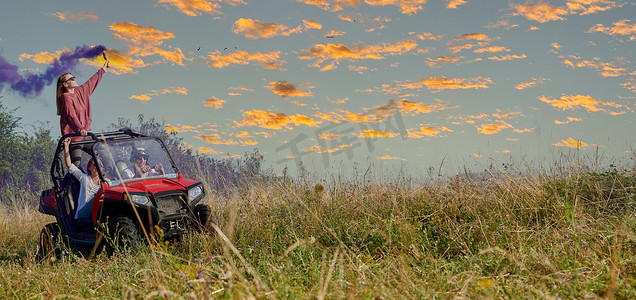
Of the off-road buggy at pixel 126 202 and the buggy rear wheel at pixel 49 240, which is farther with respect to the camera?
the buggy rear wheel at pixel 49 240

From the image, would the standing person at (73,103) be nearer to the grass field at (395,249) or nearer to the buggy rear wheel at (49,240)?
the buggy rear wheel at (49,240)

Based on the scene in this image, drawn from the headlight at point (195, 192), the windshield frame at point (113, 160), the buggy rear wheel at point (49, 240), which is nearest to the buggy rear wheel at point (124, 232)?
the windshield frame at point (113, 160)

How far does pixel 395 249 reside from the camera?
5.10 metres

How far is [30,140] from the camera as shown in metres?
21.8

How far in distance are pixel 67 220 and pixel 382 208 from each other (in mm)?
4327

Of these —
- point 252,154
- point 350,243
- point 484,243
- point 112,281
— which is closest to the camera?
point 112,281

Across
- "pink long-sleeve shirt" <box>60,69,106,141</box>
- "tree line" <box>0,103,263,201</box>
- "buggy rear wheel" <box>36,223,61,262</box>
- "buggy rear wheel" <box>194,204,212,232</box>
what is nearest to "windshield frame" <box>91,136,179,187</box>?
"buggy rear wheel" <box>194,204,212,232</box>

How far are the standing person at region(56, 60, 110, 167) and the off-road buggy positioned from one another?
35.5 inches

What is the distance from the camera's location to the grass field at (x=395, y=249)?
3.54 metres

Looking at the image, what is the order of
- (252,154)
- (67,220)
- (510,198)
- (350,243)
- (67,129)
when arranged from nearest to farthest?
(350,243), (510,198), (67,220), (67,129), (252,154)

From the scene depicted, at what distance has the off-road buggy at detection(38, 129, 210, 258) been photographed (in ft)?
19.9

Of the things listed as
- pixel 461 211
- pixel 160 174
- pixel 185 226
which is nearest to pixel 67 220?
pixel 160 174

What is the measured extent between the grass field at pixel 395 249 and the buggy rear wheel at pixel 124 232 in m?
0.18

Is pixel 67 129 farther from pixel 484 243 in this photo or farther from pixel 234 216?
pixel 484 243
